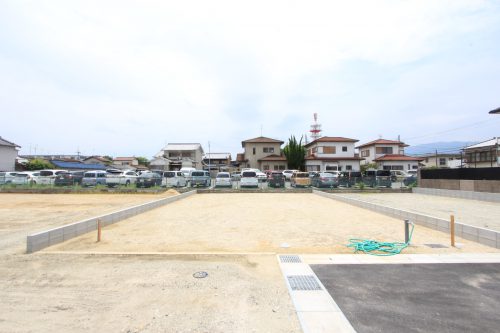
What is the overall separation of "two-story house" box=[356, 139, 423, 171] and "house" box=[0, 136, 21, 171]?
4934cm

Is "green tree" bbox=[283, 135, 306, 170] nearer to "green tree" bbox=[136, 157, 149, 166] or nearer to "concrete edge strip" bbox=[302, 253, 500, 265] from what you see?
"concrete edge strip" bbox=[302, 253, 500, 265]

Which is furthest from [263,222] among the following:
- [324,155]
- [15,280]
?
[324,155]

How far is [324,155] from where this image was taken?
3806 cm

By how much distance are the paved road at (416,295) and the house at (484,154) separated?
2677 cm

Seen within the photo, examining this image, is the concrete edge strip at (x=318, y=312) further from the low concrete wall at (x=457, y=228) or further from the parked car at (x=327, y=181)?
the parked car at (x=327, y=181)

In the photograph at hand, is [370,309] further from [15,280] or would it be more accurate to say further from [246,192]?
[246,192]

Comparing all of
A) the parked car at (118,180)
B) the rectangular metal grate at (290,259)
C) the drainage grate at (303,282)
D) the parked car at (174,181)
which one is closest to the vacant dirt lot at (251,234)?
the rectangular metal grate at (290,259)

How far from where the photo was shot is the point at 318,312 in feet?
10.5

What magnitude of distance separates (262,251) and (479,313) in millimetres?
3609

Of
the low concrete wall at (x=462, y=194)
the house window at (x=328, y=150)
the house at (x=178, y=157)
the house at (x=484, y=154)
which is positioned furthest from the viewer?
the house at (x=178, y=157)

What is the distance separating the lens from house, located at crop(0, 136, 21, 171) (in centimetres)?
3206

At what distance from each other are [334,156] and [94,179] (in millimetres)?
30236

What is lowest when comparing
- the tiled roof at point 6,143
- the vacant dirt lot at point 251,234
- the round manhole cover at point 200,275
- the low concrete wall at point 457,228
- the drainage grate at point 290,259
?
the vacant dirt lot at point 251,234

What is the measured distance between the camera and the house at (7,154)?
3206cm
